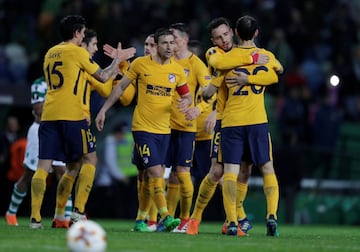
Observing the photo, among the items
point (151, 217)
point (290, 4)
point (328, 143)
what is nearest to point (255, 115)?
point (151, 217)

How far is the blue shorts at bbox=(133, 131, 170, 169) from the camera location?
47.1 feet

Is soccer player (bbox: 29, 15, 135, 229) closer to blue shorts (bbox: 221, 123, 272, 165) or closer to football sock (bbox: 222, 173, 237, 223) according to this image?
blue shorts (bbox: 221, 123, 272, 165)

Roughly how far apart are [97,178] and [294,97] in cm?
425

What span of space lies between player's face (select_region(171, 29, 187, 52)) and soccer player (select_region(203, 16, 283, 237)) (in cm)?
188

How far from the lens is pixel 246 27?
13438 millimetres

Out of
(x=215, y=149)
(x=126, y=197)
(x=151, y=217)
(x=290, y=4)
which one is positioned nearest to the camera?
(x=215, y=149)

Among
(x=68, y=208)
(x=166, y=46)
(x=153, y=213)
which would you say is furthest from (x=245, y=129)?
(x=68, y=208)

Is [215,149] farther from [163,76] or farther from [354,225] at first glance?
[354,225]

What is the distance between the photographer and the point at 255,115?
44.8 ft

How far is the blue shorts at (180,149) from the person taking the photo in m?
15.2

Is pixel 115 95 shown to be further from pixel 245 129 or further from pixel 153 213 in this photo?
pixel 153 213

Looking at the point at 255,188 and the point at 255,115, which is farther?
the point at 255,188

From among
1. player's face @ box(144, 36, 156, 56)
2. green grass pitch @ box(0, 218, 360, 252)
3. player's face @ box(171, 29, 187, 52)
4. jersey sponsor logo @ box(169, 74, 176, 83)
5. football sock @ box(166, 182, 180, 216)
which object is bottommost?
green grass pitch @ box(0, 218, 360, 252)

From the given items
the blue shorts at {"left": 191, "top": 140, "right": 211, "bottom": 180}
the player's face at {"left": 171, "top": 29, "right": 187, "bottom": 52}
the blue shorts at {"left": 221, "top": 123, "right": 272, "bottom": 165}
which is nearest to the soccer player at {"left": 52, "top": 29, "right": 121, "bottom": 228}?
the player's face at {"left": 171, "top": 29, "right": 187, "bottom": 52}
